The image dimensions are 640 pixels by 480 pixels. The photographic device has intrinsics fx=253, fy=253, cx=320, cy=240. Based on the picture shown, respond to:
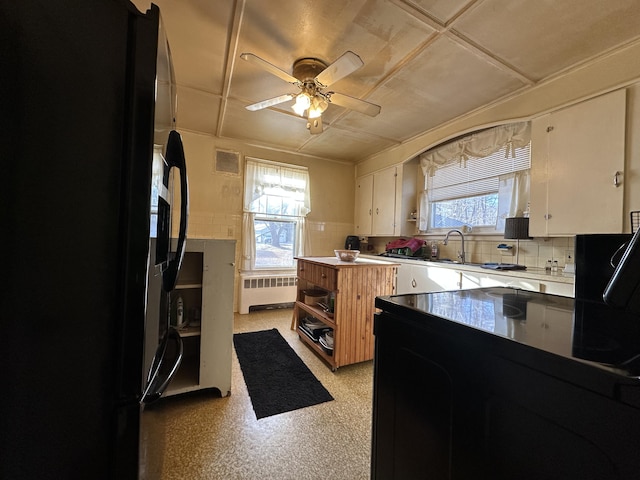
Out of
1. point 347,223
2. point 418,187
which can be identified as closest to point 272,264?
point 347,223

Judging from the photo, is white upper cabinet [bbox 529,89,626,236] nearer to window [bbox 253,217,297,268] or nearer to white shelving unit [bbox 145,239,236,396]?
white shelving unit [bbox 145,239,236,396]

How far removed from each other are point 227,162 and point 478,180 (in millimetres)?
3382

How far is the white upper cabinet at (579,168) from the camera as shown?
184 cm

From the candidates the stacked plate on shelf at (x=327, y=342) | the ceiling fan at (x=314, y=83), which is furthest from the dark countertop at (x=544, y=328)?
the ceiling fan at (x=314, y=83)

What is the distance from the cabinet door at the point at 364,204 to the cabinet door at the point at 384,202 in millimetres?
106

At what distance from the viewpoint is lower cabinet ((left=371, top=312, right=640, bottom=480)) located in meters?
0.36

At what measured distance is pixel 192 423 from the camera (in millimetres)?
1491

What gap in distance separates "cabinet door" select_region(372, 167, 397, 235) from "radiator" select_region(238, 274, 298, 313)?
63.3 inches

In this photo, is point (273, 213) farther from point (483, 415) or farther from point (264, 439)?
point (483, 415)

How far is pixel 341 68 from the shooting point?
1756mm

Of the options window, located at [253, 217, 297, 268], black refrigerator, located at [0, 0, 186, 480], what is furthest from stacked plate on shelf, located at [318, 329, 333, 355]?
window, located at [253, 217, 297, 268]

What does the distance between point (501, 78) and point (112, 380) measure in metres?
3.14

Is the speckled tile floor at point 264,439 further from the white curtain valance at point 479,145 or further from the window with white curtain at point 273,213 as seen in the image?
the white curtain valance at point 479,145

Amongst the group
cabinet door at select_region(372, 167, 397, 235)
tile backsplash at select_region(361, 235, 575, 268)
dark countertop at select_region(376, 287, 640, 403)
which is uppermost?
cabinet door at select_region(372, 167, 397, 235)
